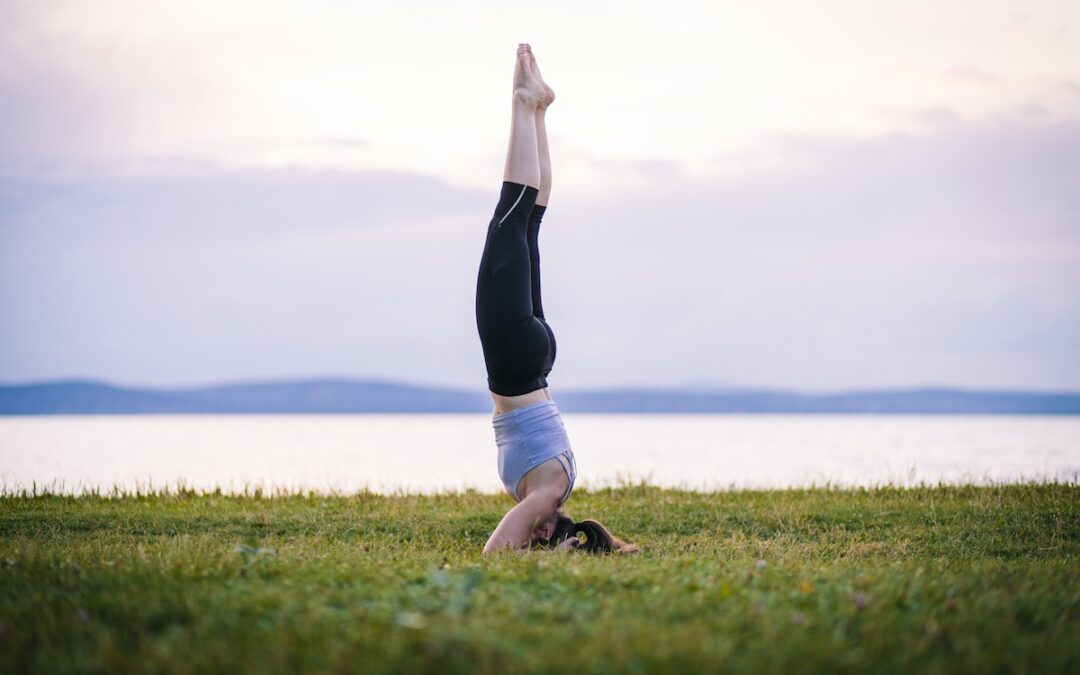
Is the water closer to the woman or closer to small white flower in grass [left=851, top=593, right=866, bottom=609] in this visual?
the woman

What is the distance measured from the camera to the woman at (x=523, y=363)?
7309 millimetres

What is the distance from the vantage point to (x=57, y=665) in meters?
3.46

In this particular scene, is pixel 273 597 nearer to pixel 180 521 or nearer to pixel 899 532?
pixel 180 521

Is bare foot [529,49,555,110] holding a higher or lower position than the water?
higher

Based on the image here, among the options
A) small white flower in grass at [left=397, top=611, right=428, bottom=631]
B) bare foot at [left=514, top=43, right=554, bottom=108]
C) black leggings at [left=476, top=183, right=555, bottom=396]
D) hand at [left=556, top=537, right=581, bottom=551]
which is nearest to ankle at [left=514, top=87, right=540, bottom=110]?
bare foot at [left=514, top=43, right=554, bottom=108]

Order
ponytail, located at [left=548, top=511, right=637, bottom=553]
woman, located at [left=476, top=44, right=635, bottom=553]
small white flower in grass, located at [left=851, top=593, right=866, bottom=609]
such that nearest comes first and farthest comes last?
small white flower in grass, located at [left=851, top=593, right=866, bottom=609]
ponytail, located at [left=548, top=511, right=637, bottom=553]
woman, located at [left=476, top=44, right=635, bottom=553]

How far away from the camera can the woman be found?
7309 mm

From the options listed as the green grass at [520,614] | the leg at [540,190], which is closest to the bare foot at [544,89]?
the leg at [540,190]

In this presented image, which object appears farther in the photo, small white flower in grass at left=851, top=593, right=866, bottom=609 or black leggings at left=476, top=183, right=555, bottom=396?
black leggings at left=476, top=183, right=555, bottom=396

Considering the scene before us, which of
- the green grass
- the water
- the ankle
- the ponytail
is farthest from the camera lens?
the water

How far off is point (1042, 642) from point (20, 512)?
10.1 meters

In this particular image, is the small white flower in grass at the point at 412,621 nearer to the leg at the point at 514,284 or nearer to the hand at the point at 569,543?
the hand at the point at 569,543

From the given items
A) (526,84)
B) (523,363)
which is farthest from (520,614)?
(526,84)

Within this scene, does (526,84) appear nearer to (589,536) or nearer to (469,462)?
(589,536)
